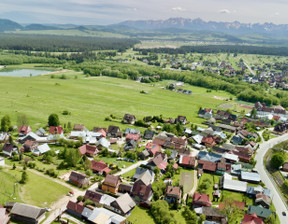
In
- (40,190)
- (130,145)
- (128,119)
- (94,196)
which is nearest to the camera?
(94,196)

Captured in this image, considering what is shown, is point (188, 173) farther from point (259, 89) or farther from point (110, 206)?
point (259, 89)

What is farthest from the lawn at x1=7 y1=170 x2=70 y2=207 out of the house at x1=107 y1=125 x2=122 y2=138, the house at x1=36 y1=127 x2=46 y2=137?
the house at x1=107 y1=125 x2=122 y2=138

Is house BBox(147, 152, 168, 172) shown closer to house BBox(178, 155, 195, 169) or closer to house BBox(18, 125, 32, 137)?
house BBox(178, 155, 195, 169)

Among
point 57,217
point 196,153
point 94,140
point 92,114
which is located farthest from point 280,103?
point 57,217

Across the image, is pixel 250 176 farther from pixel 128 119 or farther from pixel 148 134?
pixel 128 119

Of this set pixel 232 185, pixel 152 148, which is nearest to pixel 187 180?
pixel 232 185

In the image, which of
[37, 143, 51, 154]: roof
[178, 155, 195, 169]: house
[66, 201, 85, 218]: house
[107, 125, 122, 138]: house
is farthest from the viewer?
[107, 125, 122, 138]: house
